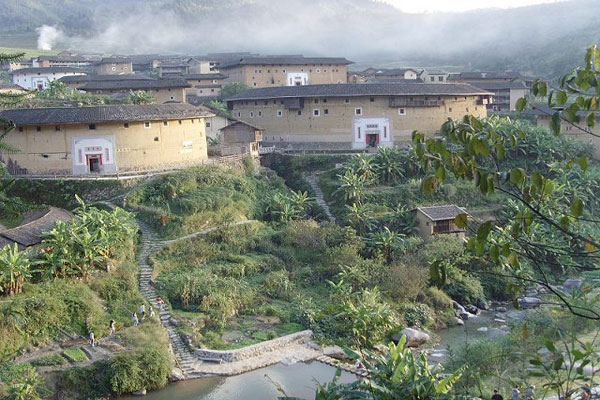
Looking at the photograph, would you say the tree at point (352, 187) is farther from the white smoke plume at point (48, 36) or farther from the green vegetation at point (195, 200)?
the white smoke plume at point (48, 36)

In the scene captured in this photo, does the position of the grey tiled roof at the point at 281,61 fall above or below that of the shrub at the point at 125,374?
above

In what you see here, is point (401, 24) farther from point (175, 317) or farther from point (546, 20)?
point (175, 317)

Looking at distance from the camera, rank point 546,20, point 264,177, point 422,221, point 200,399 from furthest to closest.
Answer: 1. point 546,20
2. point 264,177
3. point 422,221
4. point 200,399

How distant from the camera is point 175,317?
714 inches

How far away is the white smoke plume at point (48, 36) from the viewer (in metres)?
96.0

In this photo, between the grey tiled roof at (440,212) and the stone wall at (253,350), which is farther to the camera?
the grey tiled roof at (440,212)

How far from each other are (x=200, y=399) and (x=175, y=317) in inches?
143

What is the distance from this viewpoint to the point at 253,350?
1714 centimetres

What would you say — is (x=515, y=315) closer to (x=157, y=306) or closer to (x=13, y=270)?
(x=157, y=306)

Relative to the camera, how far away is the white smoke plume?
96.0m

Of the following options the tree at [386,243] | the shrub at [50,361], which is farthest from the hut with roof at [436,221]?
the shrub at [50,361]

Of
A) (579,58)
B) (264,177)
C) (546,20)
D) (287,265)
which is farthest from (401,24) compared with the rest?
(287,265)

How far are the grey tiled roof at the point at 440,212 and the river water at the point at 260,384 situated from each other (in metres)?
7.73

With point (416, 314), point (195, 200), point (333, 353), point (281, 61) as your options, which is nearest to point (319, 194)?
point (195, 200)
